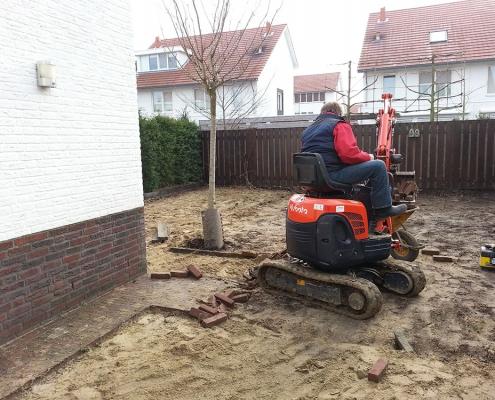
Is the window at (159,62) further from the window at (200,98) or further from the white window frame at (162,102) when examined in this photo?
the window at (200,98)

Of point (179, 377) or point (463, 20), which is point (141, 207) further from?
point (463, 20)

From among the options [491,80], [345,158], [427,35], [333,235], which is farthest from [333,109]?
[427,35]

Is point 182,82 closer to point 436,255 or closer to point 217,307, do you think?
point 436,255

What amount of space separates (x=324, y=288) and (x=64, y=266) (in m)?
2.58

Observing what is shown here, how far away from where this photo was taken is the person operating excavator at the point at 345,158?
14.4 feet

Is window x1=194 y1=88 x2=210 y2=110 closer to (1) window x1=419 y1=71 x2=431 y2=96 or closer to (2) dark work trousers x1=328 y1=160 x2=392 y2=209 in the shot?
(1) window x1=419 y1=71 x2=431 y2=96

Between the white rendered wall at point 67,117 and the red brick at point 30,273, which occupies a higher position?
the white rendered wall at point 67,117

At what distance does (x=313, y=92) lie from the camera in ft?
160

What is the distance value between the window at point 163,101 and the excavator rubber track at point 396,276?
974 inches

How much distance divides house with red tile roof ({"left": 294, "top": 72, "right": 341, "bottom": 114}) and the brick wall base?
42.1 meters

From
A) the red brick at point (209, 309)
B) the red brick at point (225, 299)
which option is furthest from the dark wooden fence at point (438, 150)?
the red brick at point (209, 309)

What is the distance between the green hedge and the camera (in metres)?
12.6

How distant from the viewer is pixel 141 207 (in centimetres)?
555

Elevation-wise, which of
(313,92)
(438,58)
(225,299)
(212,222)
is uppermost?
(313,92)
